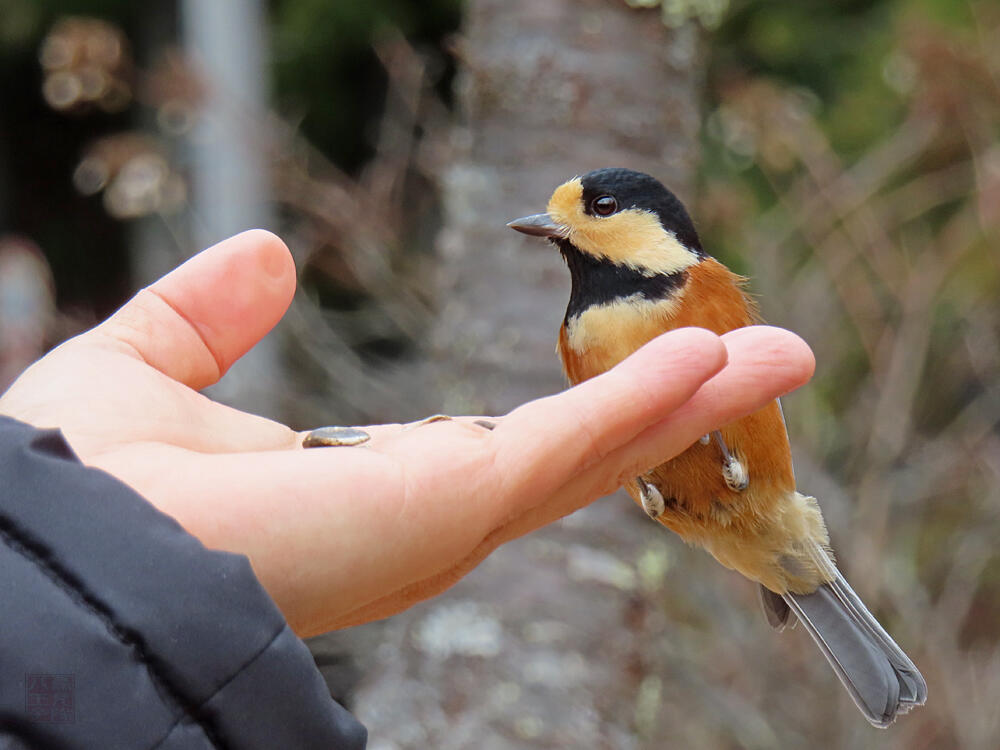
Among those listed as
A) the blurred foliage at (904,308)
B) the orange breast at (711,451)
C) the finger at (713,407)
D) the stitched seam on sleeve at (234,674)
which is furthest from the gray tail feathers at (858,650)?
the blurred foliage at (904,308)

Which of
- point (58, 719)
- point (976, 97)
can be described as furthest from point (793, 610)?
point (976, 97)

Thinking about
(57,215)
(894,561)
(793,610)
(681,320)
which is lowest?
(57,215)

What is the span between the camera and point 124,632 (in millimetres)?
776

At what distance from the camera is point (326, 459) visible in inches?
38.5

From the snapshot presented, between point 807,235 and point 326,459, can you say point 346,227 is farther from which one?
point 326,459

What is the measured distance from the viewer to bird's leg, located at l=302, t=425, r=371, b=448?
1194 mm

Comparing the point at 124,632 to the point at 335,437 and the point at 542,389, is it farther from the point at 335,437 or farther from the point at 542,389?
the point at 542,389

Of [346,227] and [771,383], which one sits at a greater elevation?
[771,383]

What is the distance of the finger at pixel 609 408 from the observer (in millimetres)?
971

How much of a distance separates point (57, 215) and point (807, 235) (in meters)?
6.17

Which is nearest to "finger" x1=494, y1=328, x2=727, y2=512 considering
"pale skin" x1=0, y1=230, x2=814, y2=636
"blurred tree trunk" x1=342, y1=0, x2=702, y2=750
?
"pale skin" x1=0, y1=230, x2=814, y2=636

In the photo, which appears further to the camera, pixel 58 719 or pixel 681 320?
pixel 681 320

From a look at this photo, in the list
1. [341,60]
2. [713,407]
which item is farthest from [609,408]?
[341,60]

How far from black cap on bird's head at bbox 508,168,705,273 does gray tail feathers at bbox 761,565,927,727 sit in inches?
20.0
